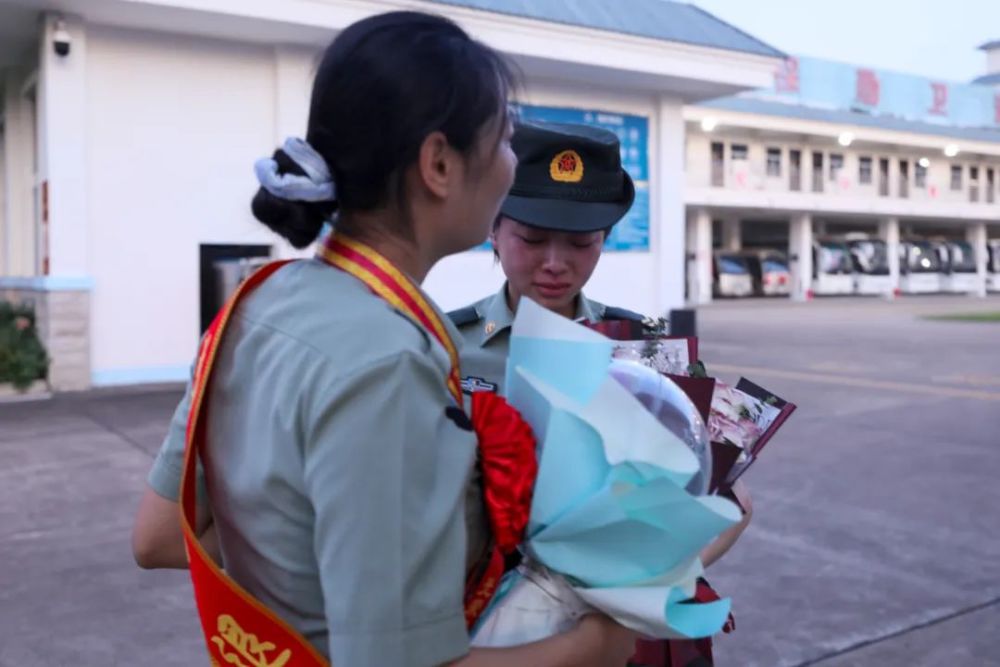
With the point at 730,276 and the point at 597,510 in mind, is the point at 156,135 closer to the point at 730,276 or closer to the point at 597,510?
the point at 597,510

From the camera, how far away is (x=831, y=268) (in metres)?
33.1

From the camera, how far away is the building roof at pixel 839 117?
28263 millimetres

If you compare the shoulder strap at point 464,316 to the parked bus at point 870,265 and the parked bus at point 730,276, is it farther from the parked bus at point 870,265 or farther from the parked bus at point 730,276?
the parked bus at point 870,265

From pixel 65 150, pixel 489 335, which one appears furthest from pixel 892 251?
pixel 489 335

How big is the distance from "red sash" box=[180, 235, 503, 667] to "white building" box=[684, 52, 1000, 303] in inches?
1047

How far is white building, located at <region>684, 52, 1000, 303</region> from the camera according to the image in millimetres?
29312

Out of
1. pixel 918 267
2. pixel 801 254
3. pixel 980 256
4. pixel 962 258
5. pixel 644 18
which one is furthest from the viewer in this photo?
pixel 980 256

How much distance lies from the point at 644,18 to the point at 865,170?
23.2m

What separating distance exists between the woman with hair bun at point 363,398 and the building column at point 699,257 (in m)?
30.4

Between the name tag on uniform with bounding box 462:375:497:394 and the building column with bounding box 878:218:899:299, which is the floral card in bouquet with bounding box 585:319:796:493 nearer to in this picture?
the name tag on uniform with bounding box 462:375:497:394

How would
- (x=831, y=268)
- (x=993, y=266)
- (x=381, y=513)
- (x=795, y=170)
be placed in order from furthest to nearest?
(x=993, y=266), (x=831, y=268), (x=795, y=170), (x=381, y=513)

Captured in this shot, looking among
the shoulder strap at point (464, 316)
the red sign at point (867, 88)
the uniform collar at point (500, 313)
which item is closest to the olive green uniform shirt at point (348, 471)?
the uniform collar at point (500, 313)

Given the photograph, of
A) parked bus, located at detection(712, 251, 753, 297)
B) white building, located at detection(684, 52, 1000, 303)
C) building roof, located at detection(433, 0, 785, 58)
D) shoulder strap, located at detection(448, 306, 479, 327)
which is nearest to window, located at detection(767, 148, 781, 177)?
white building, located at detection(684, 52, 1000, 303)

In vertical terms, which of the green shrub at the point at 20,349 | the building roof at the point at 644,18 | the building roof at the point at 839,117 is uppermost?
the building roof at the point at 839,117
